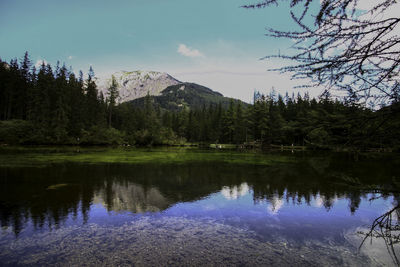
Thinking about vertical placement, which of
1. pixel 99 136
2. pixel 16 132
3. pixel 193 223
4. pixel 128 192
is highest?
pixel 16 132

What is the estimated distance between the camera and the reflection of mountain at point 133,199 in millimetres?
8517

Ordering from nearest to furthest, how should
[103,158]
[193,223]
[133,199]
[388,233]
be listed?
[388,233]
[193,223]
[133,199]
[103,158]

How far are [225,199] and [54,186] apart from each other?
8392mm

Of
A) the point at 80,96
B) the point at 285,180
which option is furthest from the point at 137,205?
the point at 80,96

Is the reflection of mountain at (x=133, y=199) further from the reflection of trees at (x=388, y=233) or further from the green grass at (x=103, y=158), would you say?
the green grass at (x=103, y=158)

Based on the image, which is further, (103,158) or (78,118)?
(78,118)

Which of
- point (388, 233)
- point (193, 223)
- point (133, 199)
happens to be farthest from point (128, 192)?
point (388, 233)

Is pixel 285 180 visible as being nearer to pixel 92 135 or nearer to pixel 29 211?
pixel 29 211

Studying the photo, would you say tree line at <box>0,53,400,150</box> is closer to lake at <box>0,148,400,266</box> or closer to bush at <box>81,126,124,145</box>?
bush at <box>81,126,124,145</box>

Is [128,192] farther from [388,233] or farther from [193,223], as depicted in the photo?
[388,233]

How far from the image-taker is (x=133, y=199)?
954 cm

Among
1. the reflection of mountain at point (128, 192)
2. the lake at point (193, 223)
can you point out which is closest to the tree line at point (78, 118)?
the reflection of mountain at point (128, 192)

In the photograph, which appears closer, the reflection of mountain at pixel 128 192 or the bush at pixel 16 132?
the reflection of mountain at pixel 128 192

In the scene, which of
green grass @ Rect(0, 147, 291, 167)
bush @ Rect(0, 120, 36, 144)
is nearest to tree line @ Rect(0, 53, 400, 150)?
bush @ Rect(0, 120, 36, 144)
